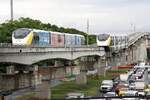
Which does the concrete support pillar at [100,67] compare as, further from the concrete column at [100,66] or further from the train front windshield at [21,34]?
the train front windshield at [21,34]

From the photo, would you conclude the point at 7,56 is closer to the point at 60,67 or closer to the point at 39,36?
the point at 39,36

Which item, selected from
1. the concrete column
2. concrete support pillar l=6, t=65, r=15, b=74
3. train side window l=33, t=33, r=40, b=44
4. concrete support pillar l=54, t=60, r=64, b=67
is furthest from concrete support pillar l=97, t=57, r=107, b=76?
train side window l=33, t=33, r=40, b=44

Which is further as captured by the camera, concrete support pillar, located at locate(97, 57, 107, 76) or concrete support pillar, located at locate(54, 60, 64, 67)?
concrete support pillar, located at locate(97, 57, 107, 76)

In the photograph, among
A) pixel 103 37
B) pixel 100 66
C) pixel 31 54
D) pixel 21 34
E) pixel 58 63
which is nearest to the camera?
pixel 31 54

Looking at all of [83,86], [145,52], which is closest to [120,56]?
[145,52]

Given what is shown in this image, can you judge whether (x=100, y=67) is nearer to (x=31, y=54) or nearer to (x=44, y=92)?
(x=44, y=92)

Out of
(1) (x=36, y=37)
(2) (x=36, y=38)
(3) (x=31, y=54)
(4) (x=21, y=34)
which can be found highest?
(4) (x=21, y=34)

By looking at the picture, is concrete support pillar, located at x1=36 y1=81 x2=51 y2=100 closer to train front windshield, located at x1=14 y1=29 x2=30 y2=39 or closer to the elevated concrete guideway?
the elevated concrete guideway

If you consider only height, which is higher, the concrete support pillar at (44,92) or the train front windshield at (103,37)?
the train front windshield at (103,37)

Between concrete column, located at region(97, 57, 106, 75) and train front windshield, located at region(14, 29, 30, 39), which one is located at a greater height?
train front windshield, located at region(14, 29, 30, 39)

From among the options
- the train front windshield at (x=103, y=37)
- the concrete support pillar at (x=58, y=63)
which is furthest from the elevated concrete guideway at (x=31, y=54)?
the train front windshield at (x=103, y=37)

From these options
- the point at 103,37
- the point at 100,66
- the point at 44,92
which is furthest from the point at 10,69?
the point at 100,66

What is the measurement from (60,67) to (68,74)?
18.9ft

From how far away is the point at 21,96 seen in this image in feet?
186
